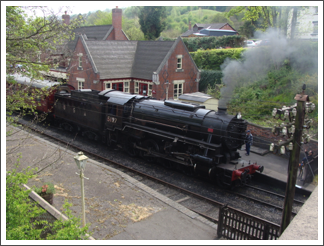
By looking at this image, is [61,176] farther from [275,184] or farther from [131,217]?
[275,184]

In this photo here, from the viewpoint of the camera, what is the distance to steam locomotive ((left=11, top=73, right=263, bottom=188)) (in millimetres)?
11102

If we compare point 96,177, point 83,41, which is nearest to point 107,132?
point 96,177

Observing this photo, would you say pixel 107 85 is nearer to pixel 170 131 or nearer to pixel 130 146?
pixel 130 146

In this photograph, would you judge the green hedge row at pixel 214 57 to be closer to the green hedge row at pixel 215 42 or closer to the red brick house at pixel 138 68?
the red brick house at pixel 138 68

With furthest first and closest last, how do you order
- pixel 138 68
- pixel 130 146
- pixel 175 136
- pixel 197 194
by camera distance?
pixel 138 68 < pixel 130 146 < pixel 175 136 < pixel 197 194

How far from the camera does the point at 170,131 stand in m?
12.6

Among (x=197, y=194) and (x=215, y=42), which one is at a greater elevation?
(x=215, y=42)

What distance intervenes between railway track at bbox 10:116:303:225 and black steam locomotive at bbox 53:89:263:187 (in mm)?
503

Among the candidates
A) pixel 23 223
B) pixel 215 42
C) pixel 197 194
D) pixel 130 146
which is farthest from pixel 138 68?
pixel 23 223

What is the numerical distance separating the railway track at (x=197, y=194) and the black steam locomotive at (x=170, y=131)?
50cm

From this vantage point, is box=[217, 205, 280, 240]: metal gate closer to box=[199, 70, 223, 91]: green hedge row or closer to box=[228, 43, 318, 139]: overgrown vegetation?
box=[228, 43, 318, 139]: overgrown vegetation

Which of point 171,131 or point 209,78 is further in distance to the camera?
point 209,78

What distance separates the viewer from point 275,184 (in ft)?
40.1

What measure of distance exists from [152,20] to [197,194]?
31.0m
